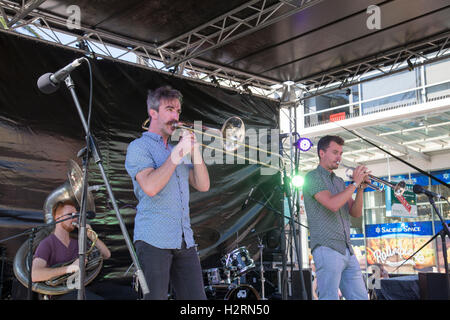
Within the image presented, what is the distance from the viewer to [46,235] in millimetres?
5004

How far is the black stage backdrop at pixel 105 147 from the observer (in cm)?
532

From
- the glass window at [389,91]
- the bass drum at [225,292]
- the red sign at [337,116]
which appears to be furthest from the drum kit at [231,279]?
the glass window at [389,91]

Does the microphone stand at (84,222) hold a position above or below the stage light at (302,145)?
below

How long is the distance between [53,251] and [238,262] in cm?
254

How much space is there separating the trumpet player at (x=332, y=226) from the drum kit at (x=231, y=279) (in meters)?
2.51

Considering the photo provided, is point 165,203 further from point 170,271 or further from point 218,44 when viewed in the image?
point 218,44

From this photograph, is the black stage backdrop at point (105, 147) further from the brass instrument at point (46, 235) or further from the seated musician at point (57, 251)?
the seated musician at point (57, 251)

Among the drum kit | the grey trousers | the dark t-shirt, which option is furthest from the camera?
the drum kit

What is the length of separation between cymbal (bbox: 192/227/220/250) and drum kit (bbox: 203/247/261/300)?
1.07ft

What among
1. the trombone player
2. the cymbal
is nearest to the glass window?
the cymbal

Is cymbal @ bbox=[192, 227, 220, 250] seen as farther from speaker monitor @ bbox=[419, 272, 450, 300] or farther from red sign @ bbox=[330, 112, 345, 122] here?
red sign @ bbox=[330, 112, 345, 122]

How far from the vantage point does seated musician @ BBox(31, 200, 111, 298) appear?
14.6ft

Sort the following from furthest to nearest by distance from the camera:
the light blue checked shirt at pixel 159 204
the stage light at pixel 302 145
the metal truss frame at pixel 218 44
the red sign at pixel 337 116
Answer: the red sign at pixel 337 116 < the stage light at pixel 302 145 < the metal truss frame at pixel 218 44 < the light blue checked shirt at pixel 159 204

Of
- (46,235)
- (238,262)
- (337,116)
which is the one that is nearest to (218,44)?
(238,262)
